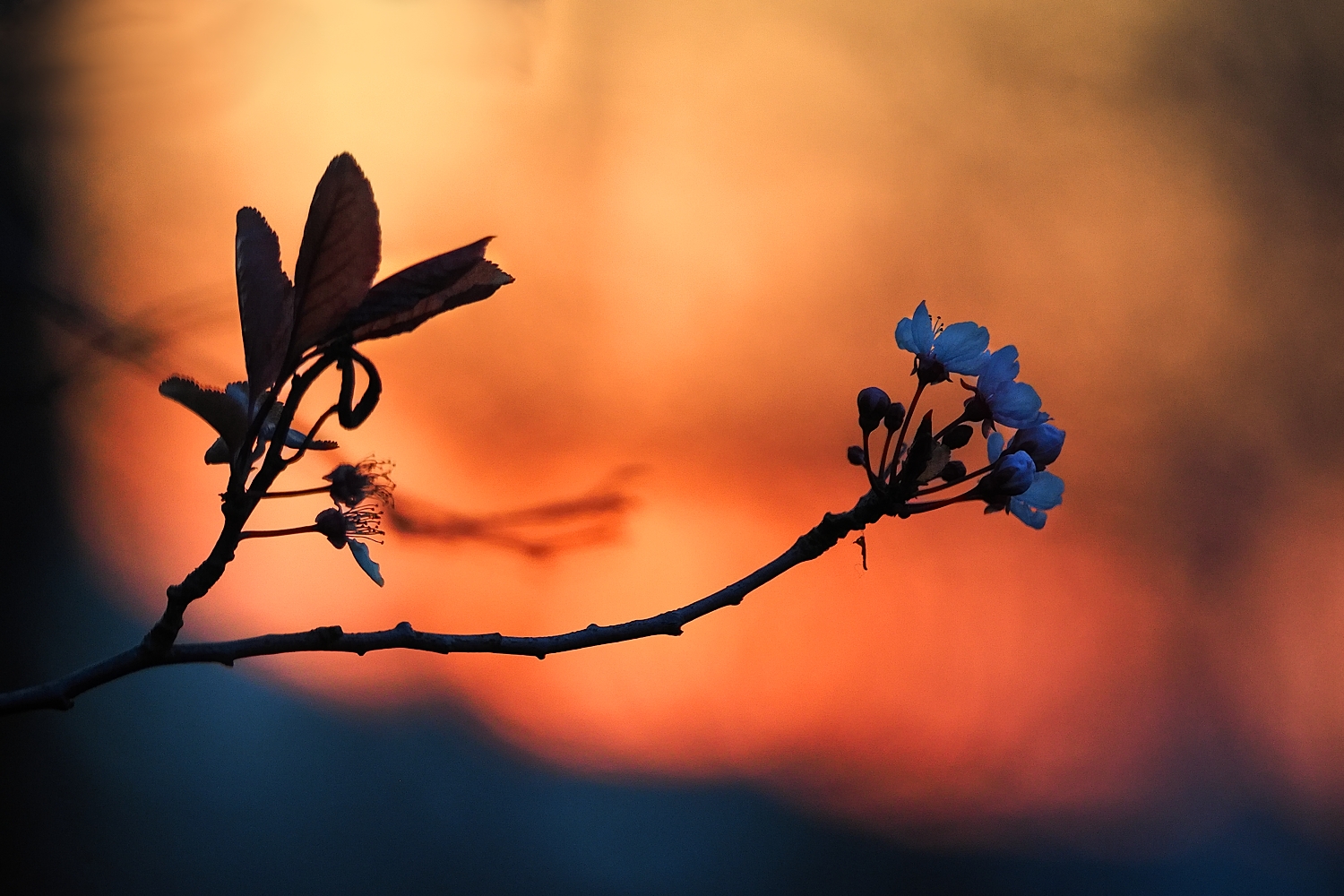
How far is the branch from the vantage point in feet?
0.89

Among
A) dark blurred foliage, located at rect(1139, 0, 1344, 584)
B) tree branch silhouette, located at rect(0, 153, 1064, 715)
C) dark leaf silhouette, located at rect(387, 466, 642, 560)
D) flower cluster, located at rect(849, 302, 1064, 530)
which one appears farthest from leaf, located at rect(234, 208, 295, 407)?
dark blurred foliage, located at rect(1139, 0, 1344, 584)

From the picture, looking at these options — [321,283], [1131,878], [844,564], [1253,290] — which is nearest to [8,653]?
[844,564]

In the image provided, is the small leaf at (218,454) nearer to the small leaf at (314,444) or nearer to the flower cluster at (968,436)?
the small leaf at (314,444)

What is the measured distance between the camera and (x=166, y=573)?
4.09ft

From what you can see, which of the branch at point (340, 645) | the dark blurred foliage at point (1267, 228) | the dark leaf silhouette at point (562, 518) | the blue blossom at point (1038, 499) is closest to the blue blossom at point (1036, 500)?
the blue blossom at point (1038, 499)

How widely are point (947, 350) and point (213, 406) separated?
289 millimetres

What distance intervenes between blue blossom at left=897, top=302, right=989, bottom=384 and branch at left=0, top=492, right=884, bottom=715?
0.41 ft

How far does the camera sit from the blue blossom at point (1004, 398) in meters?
0.36

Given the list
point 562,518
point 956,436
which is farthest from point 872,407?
point 562,518

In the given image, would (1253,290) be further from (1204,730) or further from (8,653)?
(8,653)

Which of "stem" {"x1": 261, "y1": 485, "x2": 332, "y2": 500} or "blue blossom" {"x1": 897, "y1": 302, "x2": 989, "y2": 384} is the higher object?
"blue blossom" {"x1": 897, "y1": 302, "x2": 989, "y2": 384}

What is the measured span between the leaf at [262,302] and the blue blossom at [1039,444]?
28 centimetres

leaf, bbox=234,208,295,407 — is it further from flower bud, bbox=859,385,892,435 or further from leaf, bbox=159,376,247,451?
flower bud, bbox=859,385,892,435

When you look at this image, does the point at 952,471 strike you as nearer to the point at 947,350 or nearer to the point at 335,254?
the point at 947,350
